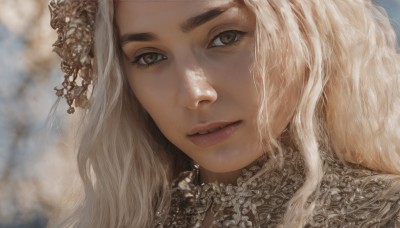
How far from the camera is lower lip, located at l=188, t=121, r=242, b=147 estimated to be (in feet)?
6.16

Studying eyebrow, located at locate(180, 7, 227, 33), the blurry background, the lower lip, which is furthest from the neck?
the blurry background

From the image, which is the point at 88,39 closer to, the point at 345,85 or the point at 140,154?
the point at 140,154

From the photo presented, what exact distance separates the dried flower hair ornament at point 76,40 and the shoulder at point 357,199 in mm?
611

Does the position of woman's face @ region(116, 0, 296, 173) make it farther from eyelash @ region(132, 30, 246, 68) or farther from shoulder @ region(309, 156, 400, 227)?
shoulder @ region(309, 156, 400, 227)

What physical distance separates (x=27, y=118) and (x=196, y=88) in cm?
177

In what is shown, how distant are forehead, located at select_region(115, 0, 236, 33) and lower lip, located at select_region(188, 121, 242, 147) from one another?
242 mm

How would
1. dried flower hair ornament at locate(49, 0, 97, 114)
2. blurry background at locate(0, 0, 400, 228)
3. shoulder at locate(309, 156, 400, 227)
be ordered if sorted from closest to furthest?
shoulder at locate(309, 156, 400, 227), dried flower hair ornament at locate(49, 0, 97, 114), blurry background at locate(0, 0, 400, 228)

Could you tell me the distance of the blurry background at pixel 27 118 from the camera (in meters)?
3.37

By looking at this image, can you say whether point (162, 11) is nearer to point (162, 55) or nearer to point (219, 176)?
point (162, 55)

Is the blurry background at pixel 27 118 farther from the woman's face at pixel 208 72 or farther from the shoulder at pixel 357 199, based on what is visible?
the shoulder at pixel 357 199

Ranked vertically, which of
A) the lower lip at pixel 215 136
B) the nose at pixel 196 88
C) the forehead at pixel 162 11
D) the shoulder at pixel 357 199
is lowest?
the shoulder at pixel 357 199

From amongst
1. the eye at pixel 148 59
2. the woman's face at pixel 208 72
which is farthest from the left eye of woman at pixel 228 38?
the eye at pixel 148 59

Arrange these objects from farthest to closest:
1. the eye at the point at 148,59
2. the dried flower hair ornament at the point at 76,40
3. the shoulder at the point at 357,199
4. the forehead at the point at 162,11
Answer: the dried flower hair ornament at the point at 76,40, the eye at the point at 148,59, the forehead at the point at 162,11, the shoulder at the point at 357,199

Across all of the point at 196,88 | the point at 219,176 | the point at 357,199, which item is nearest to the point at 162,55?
the point at 196,88
